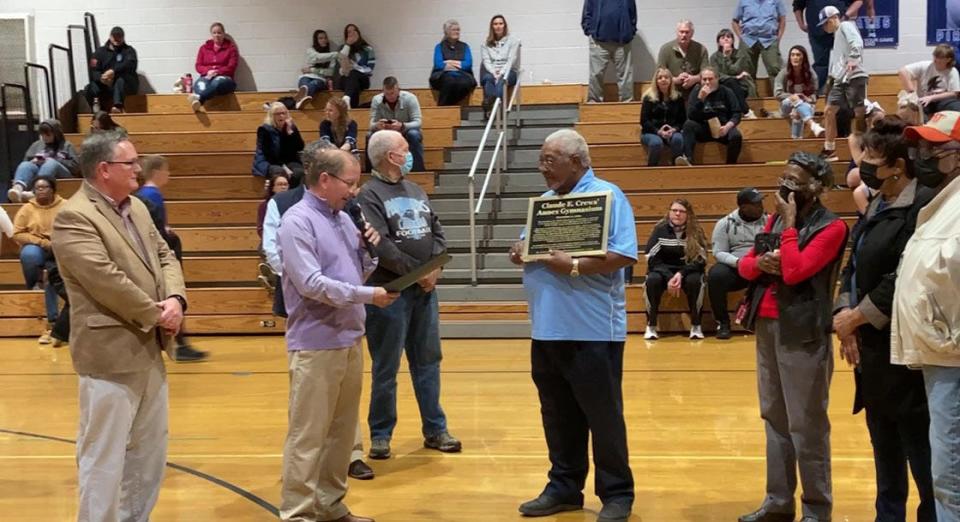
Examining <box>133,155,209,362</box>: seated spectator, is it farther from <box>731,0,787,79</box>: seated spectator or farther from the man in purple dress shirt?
<box>731,0,787,79</box>: seated spectator

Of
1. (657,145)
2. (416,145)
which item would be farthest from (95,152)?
(657,145)

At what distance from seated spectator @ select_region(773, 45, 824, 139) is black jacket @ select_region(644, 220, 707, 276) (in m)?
2.96

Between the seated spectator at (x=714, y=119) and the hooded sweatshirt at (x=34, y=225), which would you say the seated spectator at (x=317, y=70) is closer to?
the hooded sweatshirt at (x=34, y=225)

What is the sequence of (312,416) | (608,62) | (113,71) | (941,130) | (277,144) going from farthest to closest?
(113,71)
(608,62)
(277,144)
(312,416)
(941,130)

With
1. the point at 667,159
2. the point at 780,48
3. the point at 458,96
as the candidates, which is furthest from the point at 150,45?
the point at 780,48

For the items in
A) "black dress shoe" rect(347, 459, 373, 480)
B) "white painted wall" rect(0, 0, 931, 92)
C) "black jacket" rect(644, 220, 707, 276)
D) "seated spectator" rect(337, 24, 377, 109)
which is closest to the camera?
"black dress shoe" rect(347, 459, 373, 480)

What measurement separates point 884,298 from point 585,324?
1.17 m

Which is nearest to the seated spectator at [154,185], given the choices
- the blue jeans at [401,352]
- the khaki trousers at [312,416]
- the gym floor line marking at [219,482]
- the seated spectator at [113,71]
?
the gym floor line marking at [219,482]

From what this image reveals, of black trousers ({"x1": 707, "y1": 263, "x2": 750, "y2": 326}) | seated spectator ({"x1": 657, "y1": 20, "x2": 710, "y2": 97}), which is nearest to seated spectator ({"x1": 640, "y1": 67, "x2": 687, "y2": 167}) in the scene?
seated spectator ({"x1": 657, "y1": 20, "x2": 710, "y2": 97})

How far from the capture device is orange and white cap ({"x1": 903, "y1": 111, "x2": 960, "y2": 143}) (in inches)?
121

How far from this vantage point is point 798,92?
11.8 m

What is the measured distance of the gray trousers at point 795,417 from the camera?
381 centimetres

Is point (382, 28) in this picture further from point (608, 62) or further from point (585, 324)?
point (585, 324)

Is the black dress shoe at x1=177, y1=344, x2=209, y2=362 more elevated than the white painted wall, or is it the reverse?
the white painted wall
